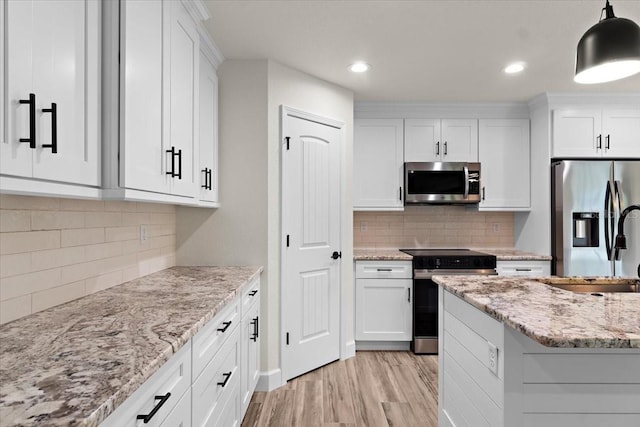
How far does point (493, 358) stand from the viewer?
1527mm

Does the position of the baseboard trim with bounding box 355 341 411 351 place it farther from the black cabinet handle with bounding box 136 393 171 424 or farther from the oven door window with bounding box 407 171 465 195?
the black cabinet handle with bounding box 136 393 171 424

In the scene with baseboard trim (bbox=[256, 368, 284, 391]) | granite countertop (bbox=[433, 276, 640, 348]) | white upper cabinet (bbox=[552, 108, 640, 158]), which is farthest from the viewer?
white upper cabinet (bbox=[552, 108, 640, 158])

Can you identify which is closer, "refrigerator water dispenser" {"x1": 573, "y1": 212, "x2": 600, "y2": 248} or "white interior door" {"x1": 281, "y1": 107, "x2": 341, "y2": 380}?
"white interior door" {"x1": 281, "y1": 107, "x2": 341, "y2": 380}

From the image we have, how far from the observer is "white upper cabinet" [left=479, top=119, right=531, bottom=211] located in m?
4.21

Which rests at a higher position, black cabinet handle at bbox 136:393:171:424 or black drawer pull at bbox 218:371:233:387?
black cabinet handle at bbox 136:393:171:424

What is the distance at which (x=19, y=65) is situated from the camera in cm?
96

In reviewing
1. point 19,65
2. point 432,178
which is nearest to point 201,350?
point 19,65

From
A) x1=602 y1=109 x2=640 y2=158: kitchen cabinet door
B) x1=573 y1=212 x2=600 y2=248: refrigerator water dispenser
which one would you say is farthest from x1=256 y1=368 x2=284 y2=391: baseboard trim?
x1=602 y1=109 x2=640 y2=158: kitchen cabinet door

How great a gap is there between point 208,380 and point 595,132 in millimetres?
4189

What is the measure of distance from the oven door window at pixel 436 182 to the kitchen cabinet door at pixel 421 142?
181 millimetres

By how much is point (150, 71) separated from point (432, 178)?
313cm

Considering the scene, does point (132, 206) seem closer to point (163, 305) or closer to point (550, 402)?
point (163, 305)

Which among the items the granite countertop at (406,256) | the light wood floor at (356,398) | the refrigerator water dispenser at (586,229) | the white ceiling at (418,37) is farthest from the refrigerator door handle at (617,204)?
the light wood floor at (356,398)

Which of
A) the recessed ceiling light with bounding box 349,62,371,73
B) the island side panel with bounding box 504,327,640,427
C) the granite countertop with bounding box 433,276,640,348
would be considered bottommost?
the island side panel with bounding box 504,327,640,427
